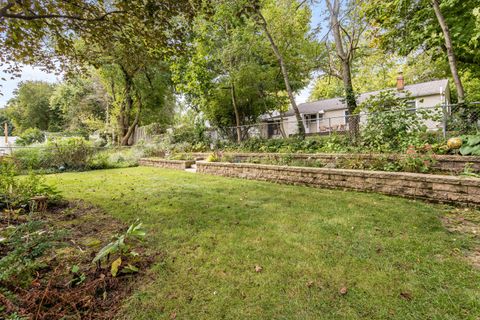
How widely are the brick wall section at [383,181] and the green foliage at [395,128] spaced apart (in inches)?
51.1

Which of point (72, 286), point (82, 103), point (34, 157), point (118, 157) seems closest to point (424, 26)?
point (72, 286)

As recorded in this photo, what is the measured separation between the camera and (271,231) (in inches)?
114

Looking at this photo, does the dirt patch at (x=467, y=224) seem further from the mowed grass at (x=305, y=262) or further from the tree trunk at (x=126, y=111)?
the tree trunk at (x=126, y=111)

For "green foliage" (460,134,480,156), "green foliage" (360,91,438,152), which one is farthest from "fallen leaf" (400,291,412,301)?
"green foliage" (360,91,438,152)

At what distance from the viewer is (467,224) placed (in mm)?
2822

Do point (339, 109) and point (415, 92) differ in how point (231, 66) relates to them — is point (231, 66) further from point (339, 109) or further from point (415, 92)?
point (415, 92)

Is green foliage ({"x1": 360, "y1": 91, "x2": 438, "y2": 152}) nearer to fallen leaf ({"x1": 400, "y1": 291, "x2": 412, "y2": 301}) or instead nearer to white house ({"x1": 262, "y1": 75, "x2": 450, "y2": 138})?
white house ({"x1": 262, "y1": 75, "x2": 450, "y2": 138})

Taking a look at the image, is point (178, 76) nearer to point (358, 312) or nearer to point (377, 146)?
point (377, 146)

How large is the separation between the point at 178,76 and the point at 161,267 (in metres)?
11.6

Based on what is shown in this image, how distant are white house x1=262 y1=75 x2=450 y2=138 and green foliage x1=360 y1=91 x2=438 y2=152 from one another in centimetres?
A: 28

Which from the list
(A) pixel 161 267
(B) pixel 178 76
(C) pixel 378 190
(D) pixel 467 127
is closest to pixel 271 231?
(A) pixel 161 267

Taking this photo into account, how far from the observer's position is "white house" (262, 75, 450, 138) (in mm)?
7951

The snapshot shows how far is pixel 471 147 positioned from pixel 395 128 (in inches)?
59.7

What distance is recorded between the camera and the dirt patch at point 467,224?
7.07 ft
